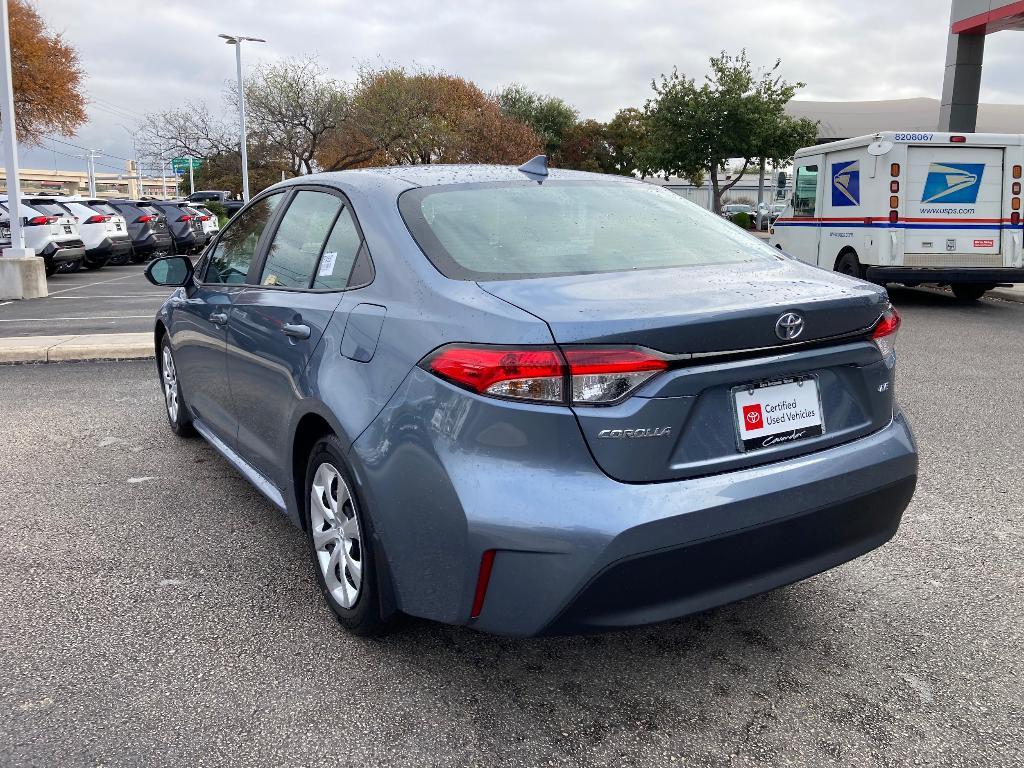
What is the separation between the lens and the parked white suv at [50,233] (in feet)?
55.4

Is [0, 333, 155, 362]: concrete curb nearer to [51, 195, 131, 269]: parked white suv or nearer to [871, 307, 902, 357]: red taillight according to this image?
[871, 307, 902, 357]: red taillight

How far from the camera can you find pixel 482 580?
238cm

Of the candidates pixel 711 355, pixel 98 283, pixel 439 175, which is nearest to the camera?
pixel 711 355

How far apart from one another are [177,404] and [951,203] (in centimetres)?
1073

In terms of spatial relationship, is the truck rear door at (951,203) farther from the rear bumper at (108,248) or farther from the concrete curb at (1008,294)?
the rear bumper at (108,248)

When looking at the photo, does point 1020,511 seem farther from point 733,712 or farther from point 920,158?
point 920,158

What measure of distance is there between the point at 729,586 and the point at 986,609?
4.42ft

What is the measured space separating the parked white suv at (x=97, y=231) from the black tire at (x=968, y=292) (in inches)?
659

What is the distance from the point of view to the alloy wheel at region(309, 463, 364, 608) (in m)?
2.91

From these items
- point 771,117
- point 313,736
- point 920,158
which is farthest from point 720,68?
point 313,736

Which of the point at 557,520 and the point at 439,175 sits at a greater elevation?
the point at 439,175

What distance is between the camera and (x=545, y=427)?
230 centimetres

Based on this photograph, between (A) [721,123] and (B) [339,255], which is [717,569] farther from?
(A) [721,123]

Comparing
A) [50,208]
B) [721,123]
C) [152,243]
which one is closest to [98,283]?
Answer: [50,208]
